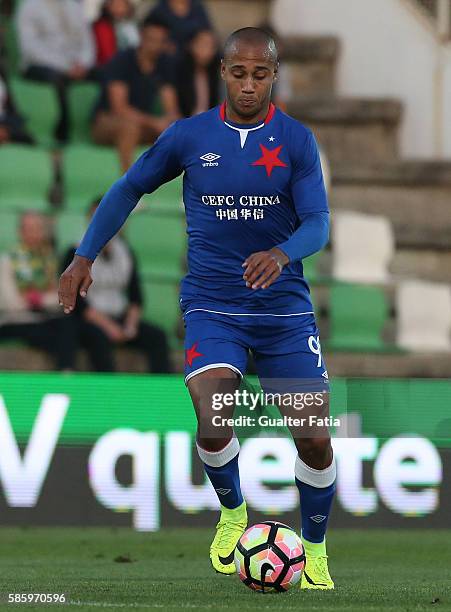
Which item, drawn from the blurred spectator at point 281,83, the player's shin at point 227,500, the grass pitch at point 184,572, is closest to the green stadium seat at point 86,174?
the blurred spectator at point 281,83

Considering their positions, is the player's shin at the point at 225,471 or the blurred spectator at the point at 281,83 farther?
the blurred spectator at the point at 281,83

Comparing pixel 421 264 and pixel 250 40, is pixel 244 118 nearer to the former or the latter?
pixel 250 40

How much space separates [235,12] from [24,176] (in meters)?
3.87

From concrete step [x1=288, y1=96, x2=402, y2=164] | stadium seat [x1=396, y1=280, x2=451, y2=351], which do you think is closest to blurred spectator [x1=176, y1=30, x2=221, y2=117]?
concrete step [x1=288, y1=96, x2=402, y2=164]

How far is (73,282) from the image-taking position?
6.05 metres

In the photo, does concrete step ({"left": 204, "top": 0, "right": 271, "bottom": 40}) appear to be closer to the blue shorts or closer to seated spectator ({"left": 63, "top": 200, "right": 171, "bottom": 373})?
seated spectator ({"left": 63, "top": 200, "right": 171, "bottom": 373})

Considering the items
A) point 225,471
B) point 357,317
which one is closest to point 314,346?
point 225,471

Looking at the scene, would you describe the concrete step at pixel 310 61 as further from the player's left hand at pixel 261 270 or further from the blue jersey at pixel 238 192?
the player's left hand at pixel 261 270

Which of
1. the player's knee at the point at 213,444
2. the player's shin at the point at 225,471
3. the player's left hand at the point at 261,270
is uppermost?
the player's left hand at the point at 261,270

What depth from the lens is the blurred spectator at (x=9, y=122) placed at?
12.9 metres

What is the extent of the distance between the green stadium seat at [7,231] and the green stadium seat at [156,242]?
1048mm

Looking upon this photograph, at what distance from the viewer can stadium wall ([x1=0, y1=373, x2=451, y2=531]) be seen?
973 cm

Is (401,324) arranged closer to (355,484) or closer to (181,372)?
(181,372)

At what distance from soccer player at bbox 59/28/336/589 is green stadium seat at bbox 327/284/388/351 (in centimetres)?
672
